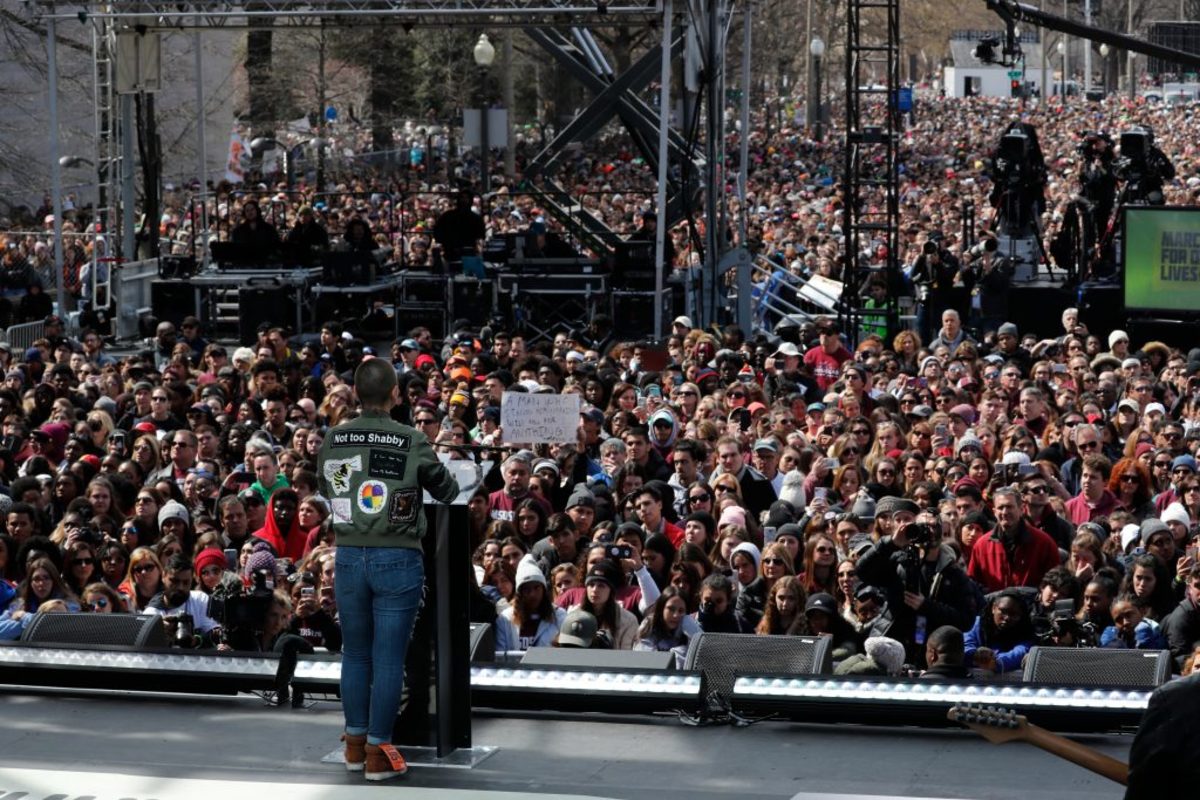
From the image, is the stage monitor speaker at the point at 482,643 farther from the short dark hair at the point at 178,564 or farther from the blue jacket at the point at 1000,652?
the short dark hair at the point at 178,564

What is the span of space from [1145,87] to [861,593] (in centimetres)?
10570

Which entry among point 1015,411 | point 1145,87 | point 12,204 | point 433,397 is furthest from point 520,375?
point 1145,87

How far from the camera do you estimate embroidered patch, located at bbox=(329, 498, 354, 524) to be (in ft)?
20.5

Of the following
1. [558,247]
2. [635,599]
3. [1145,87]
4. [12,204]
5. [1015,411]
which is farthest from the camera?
[1145,87]

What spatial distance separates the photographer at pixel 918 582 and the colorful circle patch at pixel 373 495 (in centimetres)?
344

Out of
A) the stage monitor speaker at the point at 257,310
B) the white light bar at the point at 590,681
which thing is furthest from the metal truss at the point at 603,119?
the white light bar at the point at 590,681

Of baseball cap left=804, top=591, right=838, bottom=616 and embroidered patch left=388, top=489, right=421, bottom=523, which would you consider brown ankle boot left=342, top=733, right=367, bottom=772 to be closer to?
embroidered patch left=388, top=489, right=421, bottom=523

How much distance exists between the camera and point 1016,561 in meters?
10.2

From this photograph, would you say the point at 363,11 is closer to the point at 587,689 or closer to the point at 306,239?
the point at 306,239

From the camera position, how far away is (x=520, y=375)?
1614cm

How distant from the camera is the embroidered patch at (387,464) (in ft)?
20.4

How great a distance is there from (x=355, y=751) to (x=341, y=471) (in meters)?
0.88

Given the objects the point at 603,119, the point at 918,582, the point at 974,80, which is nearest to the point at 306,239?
the point at 603,119

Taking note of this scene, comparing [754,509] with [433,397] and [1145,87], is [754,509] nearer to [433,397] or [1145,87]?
[433,397]
